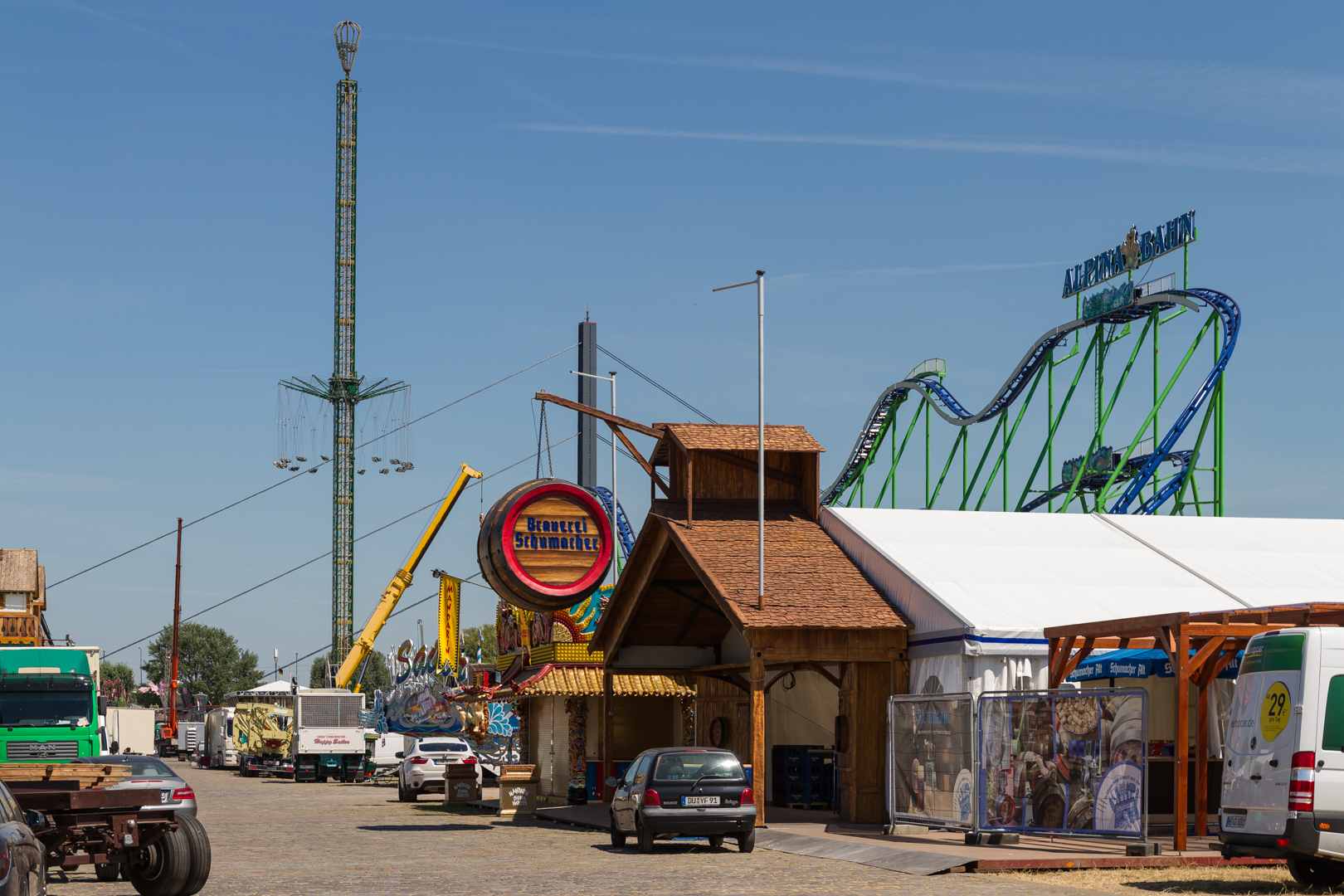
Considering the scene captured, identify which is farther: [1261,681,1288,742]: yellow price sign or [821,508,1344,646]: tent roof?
[821,508,1344,646]: tent roof

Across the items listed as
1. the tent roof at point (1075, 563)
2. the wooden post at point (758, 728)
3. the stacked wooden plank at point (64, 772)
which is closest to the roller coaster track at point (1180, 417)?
the tent roof at point (1075, 563)

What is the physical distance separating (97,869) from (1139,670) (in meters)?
14.0

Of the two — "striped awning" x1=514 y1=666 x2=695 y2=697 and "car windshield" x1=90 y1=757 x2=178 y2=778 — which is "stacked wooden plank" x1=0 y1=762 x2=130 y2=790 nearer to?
"car windshield" x1=90 y1=757 x2=178 y2=778

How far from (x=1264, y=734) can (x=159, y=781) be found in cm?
1322

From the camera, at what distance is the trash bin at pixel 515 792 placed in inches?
1177

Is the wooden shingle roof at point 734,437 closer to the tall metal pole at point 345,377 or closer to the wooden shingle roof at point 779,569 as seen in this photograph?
the wooden shingle roof at point 779,569

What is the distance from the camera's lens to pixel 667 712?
36000mm

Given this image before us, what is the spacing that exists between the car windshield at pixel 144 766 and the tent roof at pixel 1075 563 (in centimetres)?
1202

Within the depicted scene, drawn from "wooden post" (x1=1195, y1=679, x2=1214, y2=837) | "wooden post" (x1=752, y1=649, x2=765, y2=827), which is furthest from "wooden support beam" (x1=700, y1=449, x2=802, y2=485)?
"wooden post" (x1=1195, y1=679, x2=1214, y2=837)

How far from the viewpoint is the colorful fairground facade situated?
34.0 m

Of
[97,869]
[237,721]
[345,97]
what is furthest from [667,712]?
[345,97]

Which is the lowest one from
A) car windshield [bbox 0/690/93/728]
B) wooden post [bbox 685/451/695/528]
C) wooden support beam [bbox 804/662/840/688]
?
car windshield [bbox 0/690/93/728]

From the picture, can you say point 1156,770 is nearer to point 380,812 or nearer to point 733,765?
point 733,765

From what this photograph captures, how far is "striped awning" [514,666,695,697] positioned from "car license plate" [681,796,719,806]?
1236 cm
